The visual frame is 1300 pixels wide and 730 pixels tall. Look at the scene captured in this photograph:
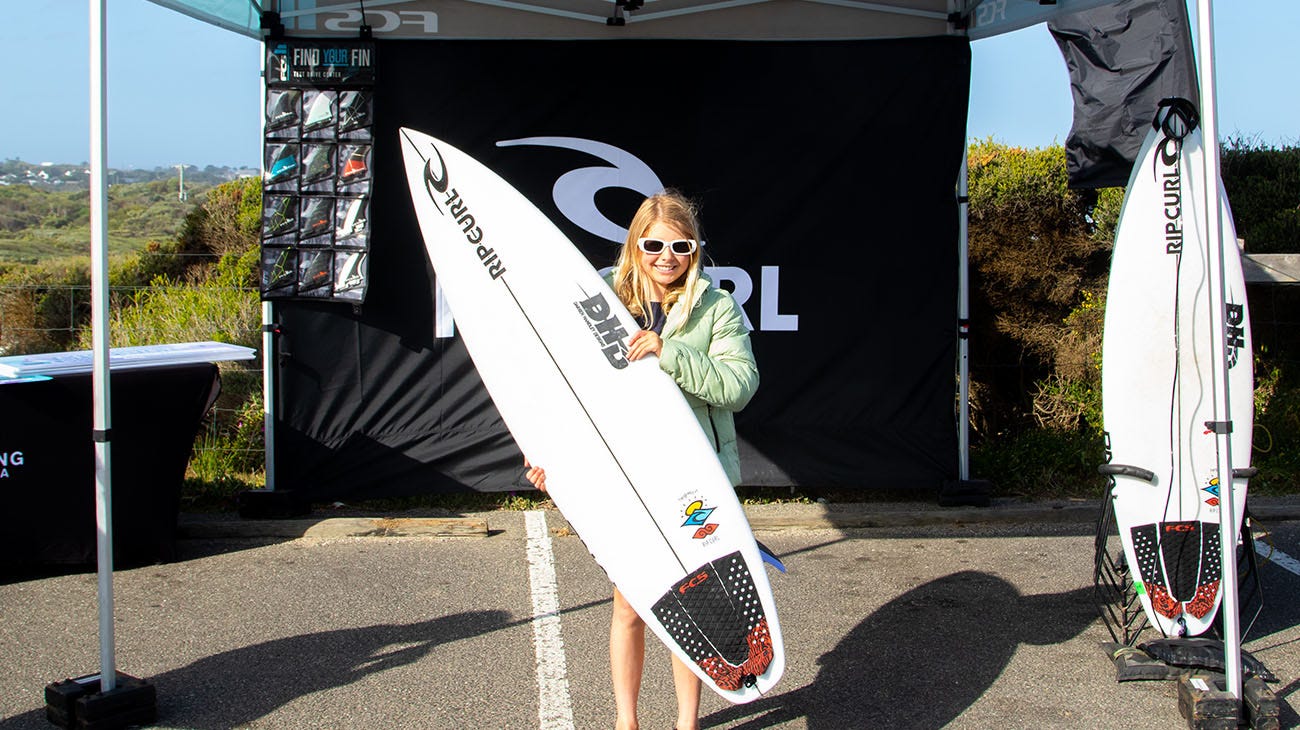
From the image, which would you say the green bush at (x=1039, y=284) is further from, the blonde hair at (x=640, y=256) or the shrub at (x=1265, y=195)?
the blonde hair at (x=640, y=256)

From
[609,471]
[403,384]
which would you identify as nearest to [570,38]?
[403,384]

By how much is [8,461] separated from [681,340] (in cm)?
332

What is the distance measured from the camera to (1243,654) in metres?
3.87

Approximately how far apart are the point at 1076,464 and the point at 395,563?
4160 millimetres

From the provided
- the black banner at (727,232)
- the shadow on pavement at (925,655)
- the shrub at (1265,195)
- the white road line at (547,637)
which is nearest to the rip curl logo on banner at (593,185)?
the black banner at (727,232)

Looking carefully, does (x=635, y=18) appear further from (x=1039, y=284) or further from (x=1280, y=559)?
(x=1280, y=559)

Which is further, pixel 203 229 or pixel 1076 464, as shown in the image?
pixel 203 229

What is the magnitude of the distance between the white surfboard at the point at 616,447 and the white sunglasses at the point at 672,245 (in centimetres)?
23

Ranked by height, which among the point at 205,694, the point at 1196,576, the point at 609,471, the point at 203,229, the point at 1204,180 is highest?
the point at 203,229

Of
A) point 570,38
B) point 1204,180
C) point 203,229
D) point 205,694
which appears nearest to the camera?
point 1204,180

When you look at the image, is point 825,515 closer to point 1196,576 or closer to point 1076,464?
point 1076,464

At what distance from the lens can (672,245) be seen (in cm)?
310

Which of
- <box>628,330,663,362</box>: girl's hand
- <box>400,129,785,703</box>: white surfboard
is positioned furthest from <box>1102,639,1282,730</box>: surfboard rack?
<box>628,330,663,362</box>: girl's hand

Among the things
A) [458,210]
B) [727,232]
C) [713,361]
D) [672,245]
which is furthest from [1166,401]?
[727,232]
